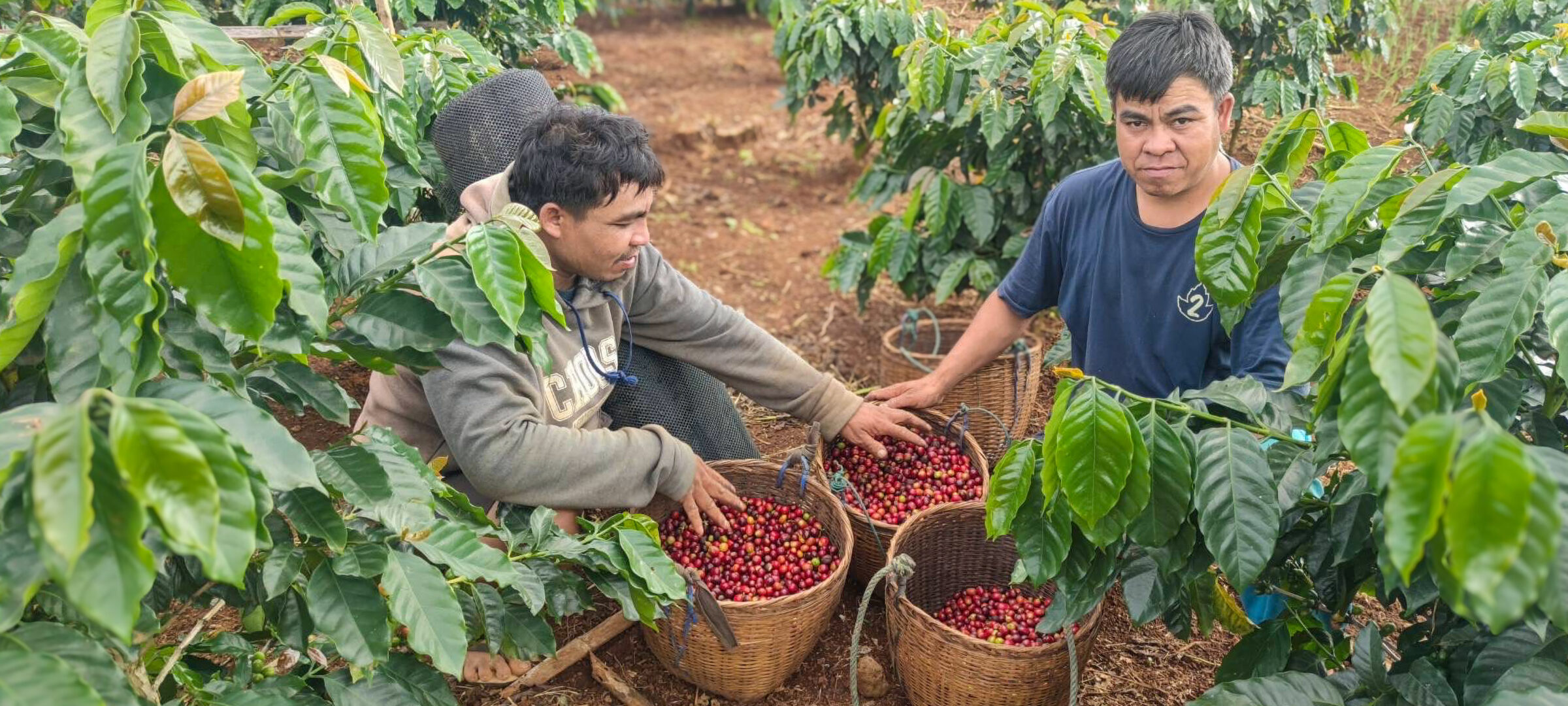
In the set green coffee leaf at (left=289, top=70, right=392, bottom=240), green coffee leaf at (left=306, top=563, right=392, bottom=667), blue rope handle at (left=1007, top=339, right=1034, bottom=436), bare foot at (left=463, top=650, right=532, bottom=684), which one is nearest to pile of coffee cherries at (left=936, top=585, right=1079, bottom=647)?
blue rope handle at (left=1007, top=339, right=1034, bottom=436)

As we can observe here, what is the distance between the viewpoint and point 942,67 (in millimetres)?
3377

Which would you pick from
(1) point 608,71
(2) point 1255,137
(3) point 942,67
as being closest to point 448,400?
(3) point 942,67

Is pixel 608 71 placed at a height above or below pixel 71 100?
below

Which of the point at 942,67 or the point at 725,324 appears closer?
the point at 725,324

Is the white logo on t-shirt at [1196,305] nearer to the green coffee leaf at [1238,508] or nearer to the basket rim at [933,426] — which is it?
the basket rim at [933,426]

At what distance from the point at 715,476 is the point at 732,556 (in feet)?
0.70

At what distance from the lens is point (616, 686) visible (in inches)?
102

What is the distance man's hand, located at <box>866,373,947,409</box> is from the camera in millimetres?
3047

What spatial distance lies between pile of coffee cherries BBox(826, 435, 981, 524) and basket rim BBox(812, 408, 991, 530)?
0.7 inches

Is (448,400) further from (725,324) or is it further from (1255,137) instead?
(1255,137)

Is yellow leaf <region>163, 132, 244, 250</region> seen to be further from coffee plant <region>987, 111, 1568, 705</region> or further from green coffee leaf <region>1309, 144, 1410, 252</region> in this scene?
green coffee leaf <region>1309, 144, 1410, 252</region>

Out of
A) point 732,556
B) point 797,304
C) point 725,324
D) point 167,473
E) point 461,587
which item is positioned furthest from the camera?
point 797,304

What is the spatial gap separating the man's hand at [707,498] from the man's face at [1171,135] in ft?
→ 4.18

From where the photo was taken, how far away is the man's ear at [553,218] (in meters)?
2.46
